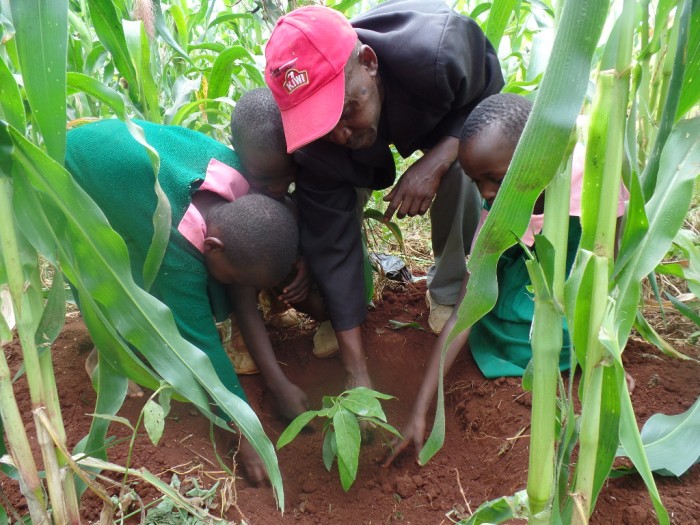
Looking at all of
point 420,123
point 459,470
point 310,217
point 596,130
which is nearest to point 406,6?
point 420,123

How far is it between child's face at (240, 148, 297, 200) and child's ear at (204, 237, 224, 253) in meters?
0.28

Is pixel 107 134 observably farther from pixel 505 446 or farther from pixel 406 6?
pixel 505 446

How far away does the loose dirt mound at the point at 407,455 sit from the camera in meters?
1.11

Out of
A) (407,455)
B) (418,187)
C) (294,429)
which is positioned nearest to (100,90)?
(294,429)

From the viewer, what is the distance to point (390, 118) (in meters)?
1.55

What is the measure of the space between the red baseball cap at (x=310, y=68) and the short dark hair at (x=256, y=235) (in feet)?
0.53

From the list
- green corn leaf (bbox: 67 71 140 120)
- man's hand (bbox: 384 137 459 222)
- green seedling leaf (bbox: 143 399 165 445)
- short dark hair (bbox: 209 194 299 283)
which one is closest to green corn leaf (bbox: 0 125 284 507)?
green seedling leaf (bbox: 143 399 165 445)

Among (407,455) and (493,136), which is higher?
(493,136)

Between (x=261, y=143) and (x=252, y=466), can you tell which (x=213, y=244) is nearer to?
(x=261, y=143)

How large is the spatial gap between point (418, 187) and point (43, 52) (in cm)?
92

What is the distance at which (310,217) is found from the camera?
63.2 inches

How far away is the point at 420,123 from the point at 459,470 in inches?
34.2

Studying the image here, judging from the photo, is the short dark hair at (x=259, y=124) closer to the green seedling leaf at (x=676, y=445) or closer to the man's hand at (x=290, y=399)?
the man's hand at (x=290, y=399)

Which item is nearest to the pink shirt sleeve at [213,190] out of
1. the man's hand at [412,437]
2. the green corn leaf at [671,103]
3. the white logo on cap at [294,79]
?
the white logo on cap at [294,79]
